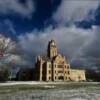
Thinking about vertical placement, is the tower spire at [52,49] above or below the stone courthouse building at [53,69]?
above

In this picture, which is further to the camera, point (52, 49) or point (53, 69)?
point (52, 49)

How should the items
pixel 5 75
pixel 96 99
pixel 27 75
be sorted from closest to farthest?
pixel 96 99 < pixel 5 75 < pixel 27 75

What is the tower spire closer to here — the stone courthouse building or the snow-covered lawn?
the stone courthouse building

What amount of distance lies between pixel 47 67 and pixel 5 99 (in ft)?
431

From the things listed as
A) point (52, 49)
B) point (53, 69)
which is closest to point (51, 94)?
point (53, 69)

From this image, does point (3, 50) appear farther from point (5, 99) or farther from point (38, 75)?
point (38, 75)

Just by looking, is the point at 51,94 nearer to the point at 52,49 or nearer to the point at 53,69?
the point at 53,69

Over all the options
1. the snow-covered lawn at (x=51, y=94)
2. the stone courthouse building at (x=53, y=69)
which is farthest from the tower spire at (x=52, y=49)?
the snow-covered lawn at (x=51, y=94)

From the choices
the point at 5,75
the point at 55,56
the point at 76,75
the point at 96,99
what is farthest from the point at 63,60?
the point at 96,99

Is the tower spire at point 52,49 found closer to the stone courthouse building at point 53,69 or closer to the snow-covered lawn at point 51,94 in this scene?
the stone courthouse building at point 53,69

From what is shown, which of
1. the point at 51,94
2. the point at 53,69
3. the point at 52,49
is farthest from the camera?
the point at 52,49

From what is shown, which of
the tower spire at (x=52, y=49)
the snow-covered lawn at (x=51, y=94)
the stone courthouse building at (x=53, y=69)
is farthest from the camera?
the tower spire at (x=52, y=49)

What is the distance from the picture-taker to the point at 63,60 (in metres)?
168

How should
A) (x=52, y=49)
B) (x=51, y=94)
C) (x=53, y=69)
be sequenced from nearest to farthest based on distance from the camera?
(x=51, y=94), (x=53, y=69), (x=52, y=49)
